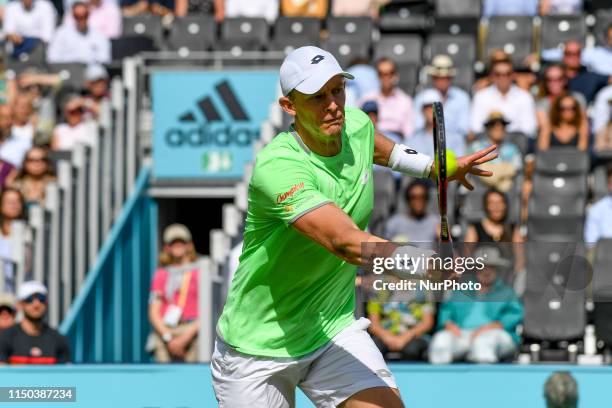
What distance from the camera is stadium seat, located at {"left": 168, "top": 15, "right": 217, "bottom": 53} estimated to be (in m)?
13.5

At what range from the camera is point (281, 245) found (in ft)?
16.3

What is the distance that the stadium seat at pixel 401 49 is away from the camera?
13.0 metres

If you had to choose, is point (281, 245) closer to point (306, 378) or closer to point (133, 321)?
point (306, 378)

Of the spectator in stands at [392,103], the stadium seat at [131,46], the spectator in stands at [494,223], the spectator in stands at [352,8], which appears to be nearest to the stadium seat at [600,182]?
the spectator in stands at [494,223]

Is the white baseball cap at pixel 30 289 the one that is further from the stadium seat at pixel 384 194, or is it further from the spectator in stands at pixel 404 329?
the stadium seat at pixel 384 194

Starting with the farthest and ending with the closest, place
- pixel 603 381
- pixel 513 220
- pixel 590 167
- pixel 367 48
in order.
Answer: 1. pixel 367 48
2. pixel 590 167
3. pixel 513 220
4. pixel 603 381

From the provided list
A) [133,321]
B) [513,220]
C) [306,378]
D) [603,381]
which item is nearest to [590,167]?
[513,220]

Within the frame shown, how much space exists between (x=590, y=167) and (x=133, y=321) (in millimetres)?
3812

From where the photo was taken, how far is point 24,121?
12.8 metres

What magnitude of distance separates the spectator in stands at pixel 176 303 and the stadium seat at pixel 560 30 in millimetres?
4229

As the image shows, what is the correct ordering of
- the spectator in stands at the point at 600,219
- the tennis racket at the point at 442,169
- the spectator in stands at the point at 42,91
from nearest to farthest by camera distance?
the tennis racket at the point at 442,169
the spectator in stands at the point at 600,219
the spectator in stands at the point at 42,91

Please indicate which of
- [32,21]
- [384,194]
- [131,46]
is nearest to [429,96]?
[384,194]

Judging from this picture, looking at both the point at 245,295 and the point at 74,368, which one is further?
the point at 74,368

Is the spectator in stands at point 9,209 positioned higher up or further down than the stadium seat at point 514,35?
further down
